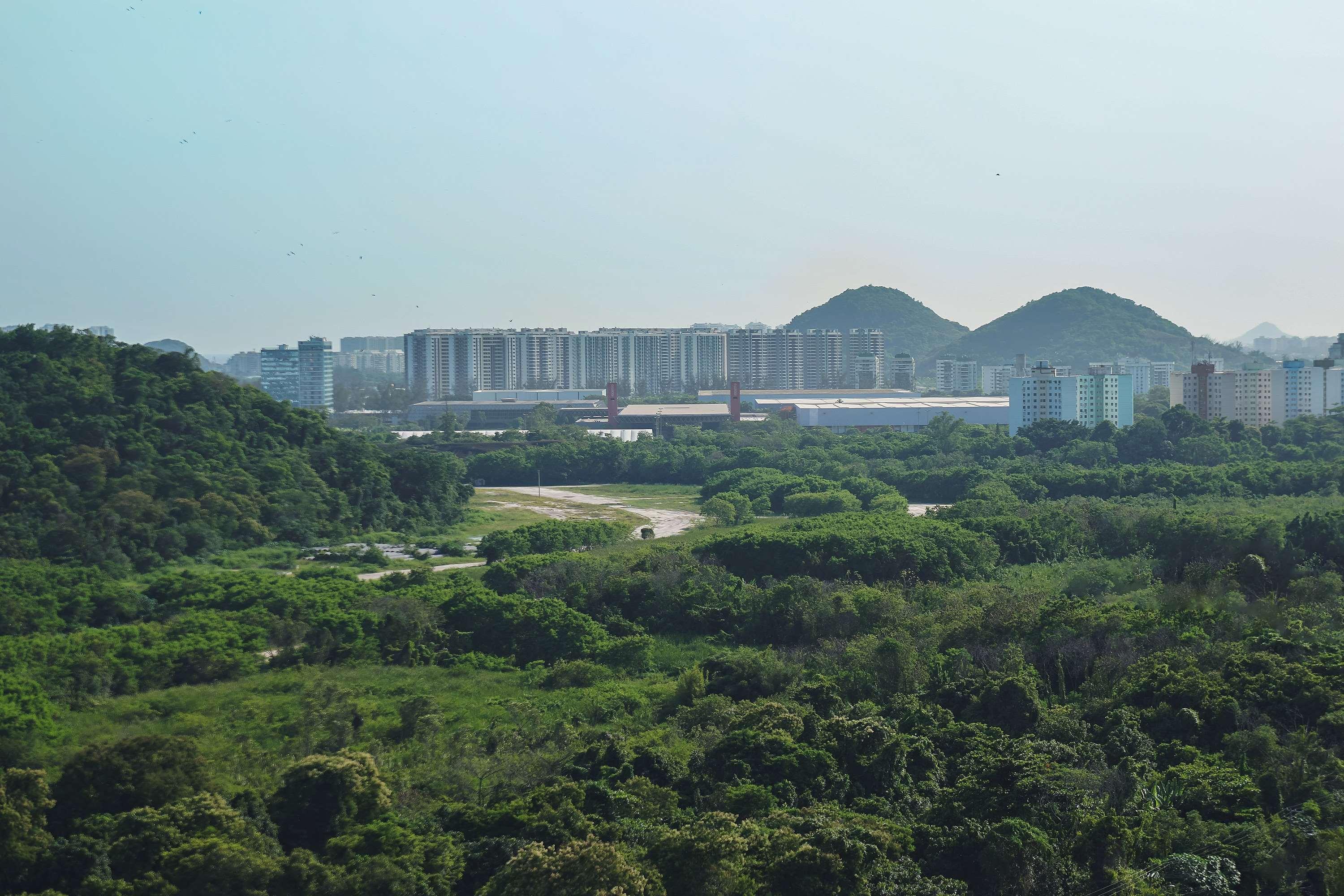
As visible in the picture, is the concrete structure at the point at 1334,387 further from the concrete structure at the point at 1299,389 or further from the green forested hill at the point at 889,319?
the green forested hill at the point at 889,319

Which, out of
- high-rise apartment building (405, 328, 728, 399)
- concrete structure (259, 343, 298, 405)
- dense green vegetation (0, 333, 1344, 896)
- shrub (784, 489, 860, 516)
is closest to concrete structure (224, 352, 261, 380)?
concrete structure (259, 343, 298, 405)

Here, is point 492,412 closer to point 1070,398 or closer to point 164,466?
point 1070,398

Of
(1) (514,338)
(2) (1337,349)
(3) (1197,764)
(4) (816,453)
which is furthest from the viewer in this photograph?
(1) (514,338)

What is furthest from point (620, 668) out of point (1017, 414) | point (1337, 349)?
point (1337, 349)

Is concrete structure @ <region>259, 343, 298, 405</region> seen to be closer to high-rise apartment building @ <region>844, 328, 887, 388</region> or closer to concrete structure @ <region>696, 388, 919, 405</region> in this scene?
concrete structure @ <region>696, 388, 919, 405</region>

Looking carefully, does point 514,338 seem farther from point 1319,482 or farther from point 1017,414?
point 1319,482

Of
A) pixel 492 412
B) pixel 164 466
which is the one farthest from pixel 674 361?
pixel 164 466
